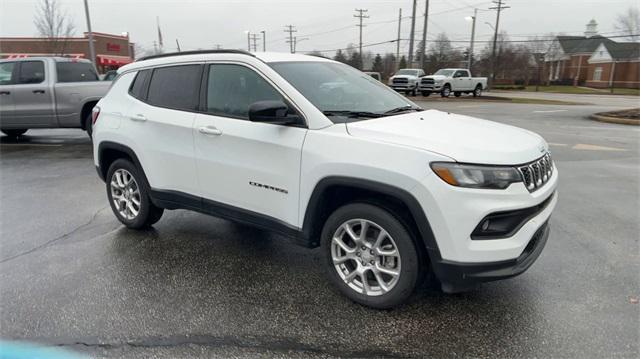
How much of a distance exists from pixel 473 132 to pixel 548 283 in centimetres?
142

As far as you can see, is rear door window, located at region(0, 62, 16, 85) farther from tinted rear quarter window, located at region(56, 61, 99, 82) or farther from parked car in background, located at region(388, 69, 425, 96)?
parked car in background, located at region(388, 69, 425, 96)

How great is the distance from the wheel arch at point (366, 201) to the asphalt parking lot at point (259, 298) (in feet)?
1.80

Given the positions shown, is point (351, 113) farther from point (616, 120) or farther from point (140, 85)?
point (616, 120)

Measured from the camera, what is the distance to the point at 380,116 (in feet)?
12.0

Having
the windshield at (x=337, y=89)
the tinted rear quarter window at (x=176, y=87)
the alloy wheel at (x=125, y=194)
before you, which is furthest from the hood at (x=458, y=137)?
the alloy wheel at (x=125, y=194)

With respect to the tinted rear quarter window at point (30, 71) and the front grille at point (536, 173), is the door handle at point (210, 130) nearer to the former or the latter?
the front grille at point (536, 173)

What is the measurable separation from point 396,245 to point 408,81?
97.7 feet

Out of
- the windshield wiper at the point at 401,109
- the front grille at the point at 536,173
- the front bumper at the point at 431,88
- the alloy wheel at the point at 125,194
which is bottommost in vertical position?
the alloy wheel at the point at 125,194

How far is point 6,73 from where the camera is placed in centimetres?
1045

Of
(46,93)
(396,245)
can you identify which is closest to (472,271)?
(396,245)

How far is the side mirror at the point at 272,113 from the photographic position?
3.25 meters

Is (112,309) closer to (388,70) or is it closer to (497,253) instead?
(497,253)

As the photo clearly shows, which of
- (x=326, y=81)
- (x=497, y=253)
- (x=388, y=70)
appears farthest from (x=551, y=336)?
(x=388, y=70)

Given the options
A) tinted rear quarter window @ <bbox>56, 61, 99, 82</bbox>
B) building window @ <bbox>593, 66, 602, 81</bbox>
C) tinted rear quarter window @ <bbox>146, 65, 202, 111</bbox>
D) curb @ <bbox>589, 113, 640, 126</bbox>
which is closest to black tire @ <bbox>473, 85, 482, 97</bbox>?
curb @ <bbox>589, 113, 640, 126</bbox>
